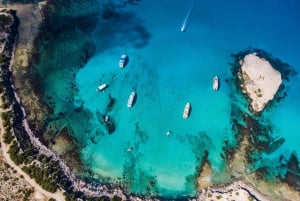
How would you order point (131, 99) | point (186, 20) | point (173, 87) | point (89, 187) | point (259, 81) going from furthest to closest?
point (186, 20) < point (259, 81) < point (173, 87) < point (131, 99) < point (89, 187)

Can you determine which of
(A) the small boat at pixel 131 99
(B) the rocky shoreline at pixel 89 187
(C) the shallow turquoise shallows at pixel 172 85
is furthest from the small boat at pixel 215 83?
(B) the rocky shoreline at pixel 89 187

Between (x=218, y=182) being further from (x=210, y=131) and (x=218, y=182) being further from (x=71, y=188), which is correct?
(x=71, y=188)

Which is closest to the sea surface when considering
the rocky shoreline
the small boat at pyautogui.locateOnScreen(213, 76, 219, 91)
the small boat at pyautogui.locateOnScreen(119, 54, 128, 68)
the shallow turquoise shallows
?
the shallow turquoise shallows

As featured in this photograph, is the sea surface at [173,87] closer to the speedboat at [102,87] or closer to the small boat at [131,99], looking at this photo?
the speedboat at [102,87]

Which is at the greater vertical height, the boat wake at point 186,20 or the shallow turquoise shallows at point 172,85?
the boat wake at point 186,20

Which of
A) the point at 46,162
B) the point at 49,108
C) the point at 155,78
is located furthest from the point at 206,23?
the point at 46,162

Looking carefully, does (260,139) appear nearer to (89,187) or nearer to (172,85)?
(172,85)

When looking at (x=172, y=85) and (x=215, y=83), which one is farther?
(x=215, y=83)

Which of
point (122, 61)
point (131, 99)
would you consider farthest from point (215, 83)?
point (122, 61)
